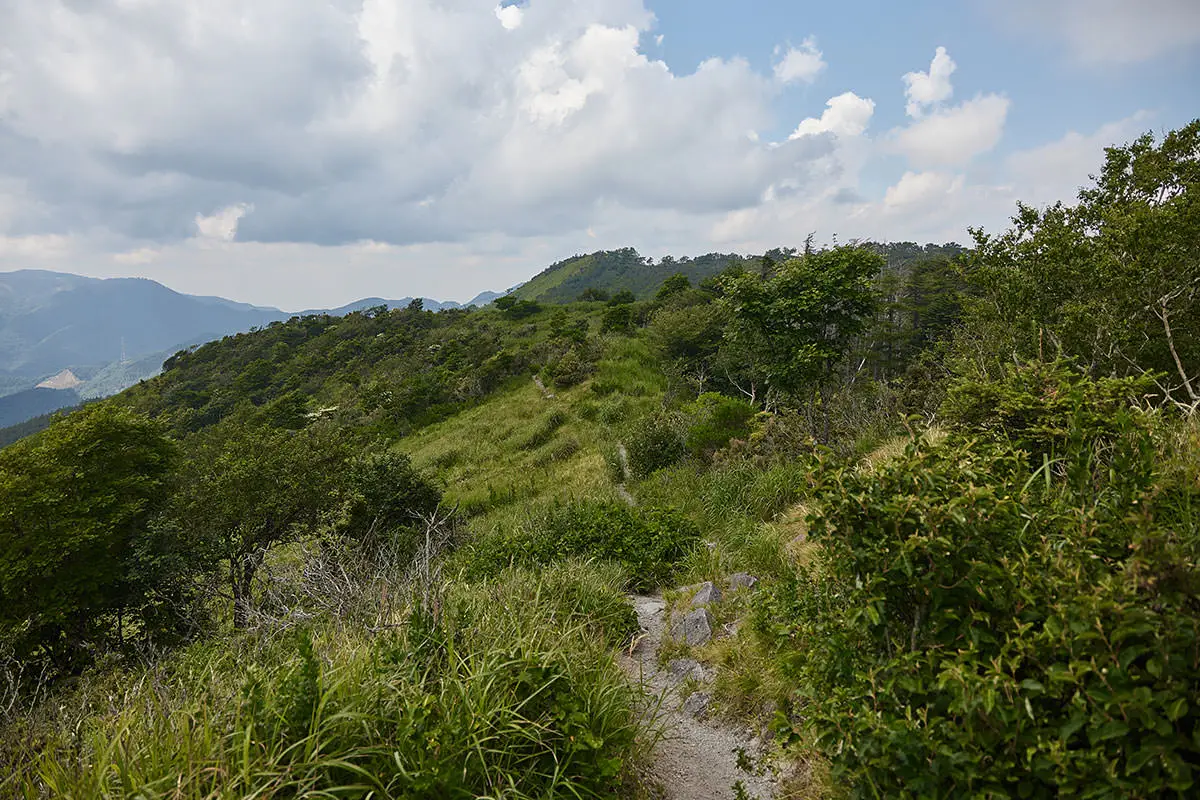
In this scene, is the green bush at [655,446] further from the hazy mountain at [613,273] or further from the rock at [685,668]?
the hazy mountain at [613,273]

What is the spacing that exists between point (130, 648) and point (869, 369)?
35.6 m

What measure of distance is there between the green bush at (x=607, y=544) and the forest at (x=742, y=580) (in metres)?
0.06

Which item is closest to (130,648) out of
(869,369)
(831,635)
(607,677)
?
(607,677)

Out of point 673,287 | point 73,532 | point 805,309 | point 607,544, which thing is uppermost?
point 673,287

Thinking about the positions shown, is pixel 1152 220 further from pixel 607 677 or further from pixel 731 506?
pixel 607 677

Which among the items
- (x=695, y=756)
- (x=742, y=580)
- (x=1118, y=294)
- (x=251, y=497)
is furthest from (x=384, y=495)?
(x=1118, y=294)

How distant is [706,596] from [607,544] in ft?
7.57

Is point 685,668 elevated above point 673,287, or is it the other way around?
point 673,287

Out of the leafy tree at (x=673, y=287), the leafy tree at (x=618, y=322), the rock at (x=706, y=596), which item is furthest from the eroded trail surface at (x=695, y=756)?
the leafy tree at (x=673, y=287)

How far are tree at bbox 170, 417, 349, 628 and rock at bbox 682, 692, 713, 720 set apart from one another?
9.15m

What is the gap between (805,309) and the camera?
9852 millimetres

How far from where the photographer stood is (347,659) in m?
3.39

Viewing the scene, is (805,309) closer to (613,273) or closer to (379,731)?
(379,731)

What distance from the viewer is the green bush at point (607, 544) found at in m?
7.50
